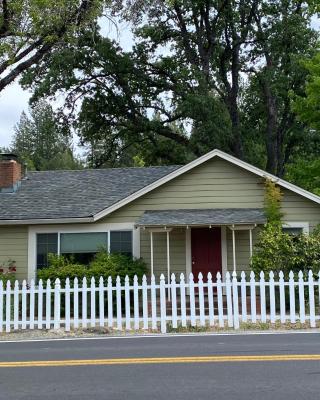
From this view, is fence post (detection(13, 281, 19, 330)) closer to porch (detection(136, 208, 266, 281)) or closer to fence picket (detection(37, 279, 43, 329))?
fence picket (detection(37, 279, 43, 329))

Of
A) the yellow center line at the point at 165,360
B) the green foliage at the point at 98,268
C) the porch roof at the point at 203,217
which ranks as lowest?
the yellow center line at the point at 165,360

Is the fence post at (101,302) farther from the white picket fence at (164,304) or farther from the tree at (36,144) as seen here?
the tree at (36,144)

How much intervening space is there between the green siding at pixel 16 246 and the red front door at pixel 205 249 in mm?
5464

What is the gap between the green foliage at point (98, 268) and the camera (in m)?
15.6

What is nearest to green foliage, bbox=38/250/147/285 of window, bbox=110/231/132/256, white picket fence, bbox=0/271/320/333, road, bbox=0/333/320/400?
window, bbox=110/231/132/256

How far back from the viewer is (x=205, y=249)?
17.3 m

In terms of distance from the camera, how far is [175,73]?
3111 centimetres

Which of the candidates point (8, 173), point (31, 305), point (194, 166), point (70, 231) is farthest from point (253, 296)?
point (8, 173)

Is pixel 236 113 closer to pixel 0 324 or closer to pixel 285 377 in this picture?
pixel 0 324

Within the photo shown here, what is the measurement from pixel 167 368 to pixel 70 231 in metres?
10.7

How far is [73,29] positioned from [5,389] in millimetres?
10393

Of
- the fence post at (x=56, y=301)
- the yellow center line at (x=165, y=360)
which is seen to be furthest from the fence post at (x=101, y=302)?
the yellow center line at (x=165, y=360)

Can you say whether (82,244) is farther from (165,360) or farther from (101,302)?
(165,360)

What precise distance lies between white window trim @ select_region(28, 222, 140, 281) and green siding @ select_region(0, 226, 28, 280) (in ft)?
0.59
